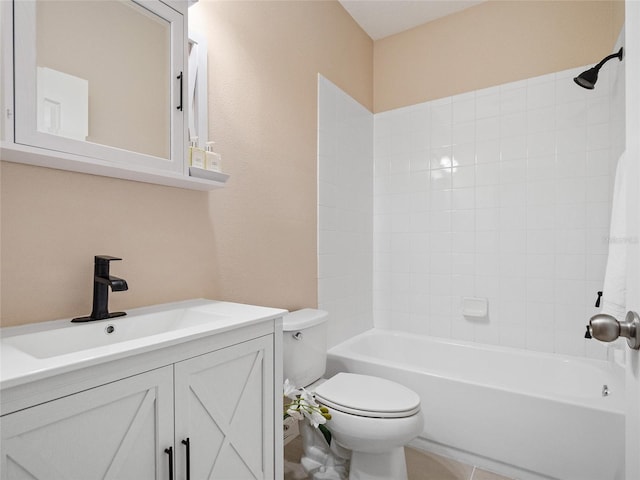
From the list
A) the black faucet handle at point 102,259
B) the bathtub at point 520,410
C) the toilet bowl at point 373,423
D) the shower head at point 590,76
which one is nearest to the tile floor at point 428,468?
the bathtub at point 520,410

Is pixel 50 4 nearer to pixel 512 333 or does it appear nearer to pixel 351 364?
pixel 351 364

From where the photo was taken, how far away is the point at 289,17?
2.03 m

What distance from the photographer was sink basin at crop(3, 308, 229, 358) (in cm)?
90

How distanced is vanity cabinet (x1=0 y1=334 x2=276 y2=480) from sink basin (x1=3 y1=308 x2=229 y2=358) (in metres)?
0.17

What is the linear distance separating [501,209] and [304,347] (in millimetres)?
1619

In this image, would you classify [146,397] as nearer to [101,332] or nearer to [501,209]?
[101,332]

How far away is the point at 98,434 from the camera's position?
0.72 m

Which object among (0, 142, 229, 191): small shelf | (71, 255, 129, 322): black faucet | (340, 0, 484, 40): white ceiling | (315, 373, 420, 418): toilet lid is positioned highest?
(340, 0, 484, 40): white ceiling

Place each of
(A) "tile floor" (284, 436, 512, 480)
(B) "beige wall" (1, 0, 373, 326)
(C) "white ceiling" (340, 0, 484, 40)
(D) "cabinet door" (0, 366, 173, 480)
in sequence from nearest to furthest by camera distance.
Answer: (D) "cabinet door" (0, 366, 173, 480)
(B) "beige wall" (1, 0, 373, 326)
(A) "tile floor" (284, 436, 512, 480)
(C) "white ceiling" (340, 0, 484, 40)

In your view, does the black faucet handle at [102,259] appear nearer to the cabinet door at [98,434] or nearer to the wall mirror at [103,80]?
the wall mirror at [103,80]

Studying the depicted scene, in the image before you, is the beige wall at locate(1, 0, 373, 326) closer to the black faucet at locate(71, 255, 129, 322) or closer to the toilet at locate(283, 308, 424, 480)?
the black faucet at locate(71, 255, 129, 322)

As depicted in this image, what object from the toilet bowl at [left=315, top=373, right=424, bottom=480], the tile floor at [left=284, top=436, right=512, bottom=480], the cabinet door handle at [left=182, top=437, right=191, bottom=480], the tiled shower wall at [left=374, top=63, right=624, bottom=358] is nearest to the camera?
the cabinet door handle at [left=182, top=437, right=191, bottom=480]

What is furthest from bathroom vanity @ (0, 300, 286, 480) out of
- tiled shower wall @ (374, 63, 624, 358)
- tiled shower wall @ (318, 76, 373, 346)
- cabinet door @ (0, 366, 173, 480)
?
tiled shower wall @ (374, 63, 624, 358)

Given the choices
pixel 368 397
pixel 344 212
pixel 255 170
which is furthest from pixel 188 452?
pixel 344 212
